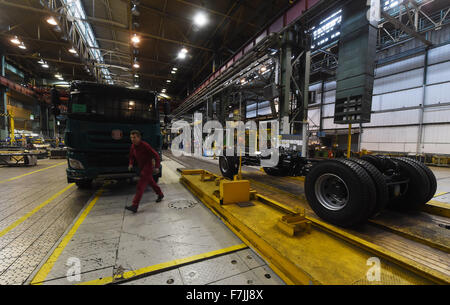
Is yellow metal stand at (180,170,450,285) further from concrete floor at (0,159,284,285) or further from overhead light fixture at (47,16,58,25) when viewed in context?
overhead light fixture at (47,16,58,25)

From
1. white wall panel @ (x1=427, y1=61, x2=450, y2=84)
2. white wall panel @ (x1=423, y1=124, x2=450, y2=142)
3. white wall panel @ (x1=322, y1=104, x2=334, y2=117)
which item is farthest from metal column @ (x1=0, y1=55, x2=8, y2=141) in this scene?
white wall panel @ (x1=423, y1=124, x2=450, y2=142)

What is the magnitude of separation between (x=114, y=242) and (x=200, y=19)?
1021cm

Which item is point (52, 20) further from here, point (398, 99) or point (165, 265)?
point (398, 99)

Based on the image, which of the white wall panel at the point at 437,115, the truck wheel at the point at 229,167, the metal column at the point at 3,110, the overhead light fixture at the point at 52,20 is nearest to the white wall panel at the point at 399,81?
the white wall panel at the point at 437,115

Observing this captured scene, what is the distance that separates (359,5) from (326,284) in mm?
3824

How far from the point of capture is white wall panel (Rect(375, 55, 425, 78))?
43.5ft

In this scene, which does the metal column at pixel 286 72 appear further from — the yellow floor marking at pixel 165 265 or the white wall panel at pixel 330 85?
the white wall panel at pixel 330 85

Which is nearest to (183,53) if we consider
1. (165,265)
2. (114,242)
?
(114,242)

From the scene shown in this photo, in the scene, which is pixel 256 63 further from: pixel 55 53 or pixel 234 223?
pixel 55 53

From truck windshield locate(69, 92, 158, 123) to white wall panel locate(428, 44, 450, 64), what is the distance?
19.2 metres

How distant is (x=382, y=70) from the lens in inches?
594

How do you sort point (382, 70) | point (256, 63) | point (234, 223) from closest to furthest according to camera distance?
point (234, 223) < point (256, 63) < point (382, 70)

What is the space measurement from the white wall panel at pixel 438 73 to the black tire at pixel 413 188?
1591 cm
